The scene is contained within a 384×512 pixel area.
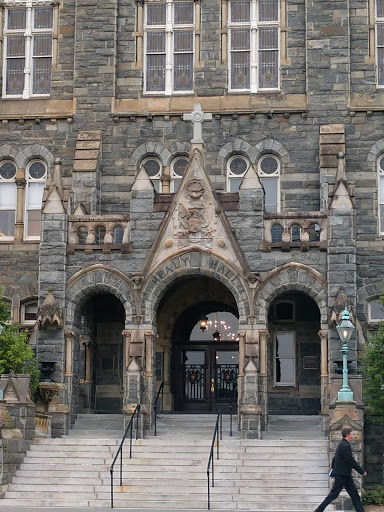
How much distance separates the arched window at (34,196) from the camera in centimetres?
3562

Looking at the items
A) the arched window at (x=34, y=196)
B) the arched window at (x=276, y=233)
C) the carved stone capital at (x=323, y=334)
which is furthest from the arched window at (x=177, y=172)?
the carved stone capital at (x=323, y=334)

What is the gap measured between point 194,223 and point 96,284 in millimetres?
2927

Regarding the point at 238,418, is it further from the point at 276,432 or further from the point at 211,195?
the point at 211,195

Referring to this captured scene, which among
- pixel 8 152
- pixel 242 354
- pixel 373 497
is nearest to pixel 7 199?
pixel 8 152

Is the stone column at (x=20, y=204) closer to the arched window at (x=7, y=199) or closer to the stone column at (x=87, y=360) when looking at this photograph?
the arched window at (x=7, y=199)

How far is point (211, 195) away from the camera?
3134 centimetres

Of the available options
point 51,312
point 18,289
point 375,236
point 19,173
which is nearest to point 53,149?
point 19,173

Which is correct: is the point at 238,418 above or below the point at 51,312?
below

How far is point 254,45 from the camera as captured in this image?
35.8m

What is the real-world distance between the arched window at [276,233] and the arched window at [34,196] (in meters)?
7.11

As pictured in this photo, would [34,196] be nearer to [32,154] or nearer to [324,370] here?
[32,154]

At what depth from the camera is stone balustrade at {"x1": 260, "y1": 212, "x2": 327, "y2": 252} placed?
102 feet

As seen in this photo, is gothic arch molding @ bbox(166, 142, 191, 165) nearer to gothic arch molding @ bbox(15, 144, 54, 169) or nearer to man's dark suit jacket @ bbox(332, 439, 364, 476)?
gothic arch molding @ bbox(15, 144, 54, 169)

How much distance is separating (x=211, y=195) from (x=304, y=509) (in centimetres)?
877
